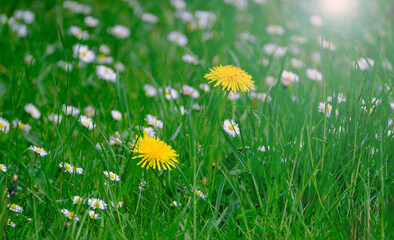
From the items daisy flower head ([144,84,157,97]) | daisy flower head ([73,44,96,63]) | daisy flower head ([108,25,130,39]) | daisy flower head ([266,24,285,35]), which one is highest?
daisy flower head ([266,24,285,35])

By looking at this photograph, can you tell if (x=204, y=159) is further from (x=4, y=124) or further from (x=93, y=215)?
(x=4, y=124)

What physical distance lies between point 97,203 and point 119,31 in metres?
2.02

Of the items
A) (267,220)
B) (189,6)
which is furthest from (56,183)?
(189,6)

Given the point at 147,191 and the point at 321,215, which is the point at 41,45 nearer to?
the point at 147,191

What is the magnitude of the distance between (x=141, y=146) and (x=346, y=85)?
A: 931mm

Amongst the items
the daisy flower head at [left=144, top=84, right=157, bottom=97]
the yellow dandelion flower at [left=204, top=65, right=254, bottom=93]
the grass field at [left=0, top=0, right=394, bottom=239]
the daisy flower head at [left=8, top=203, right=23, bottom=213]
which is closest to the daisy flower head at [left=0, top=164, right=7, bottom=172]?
the grass field at [left=0, top=0, right=394, bottom=239]

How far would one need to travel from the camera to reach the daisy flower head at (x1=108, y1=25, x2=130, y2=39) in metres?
3.29

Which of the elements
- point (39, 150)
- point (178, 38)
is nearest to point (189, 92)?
point (39, 150)

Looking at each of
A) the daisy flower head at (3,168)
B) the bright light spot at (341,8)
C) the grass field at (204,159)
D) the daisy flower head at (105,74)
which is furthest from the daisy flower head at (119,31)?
the bright light spot at (341,8)

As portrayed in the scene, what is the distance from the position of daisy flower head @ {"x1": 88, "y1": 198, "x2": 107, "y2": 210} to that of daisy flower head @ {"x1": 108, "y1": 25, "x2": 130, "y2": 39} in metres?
1.91

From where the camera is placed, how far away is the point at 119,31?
3.32m

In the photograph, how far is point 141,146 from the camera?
61.6 inches

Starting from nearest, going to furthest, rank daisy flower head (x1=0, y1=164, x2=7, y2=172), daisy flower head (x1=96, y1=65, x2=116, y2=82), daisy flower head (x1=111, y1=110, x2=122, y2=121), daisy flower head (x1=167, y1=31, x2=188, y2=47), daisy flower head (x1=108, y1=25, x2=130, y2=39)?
daisy flower head (x1=0, y1=164, x2=7, y2=172)
daisy flower head (x1=111, y1=110, x2=122, y2=121)
daisy flower head (x1=96, y1=65, x2=116, y2=82)
daisy flower head (x1=108, y1=25, x2=130, y2=39)
daisy flower head (x1=167, y1=31, x2=188, y2=47)

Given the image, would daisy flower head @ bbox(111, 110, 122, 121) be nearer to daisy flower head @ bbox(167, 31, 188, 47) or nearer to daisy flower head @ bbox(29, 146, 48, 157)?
daisy flower head @ bbox(29, 146, 48, 157)
